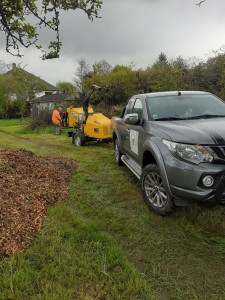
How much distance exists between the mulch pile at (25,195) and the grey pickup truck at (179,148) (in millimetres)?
1560

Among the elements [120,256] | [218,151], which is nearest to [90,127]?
[218,151]

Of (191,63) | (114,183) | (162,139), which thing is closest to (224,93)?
(191,63)

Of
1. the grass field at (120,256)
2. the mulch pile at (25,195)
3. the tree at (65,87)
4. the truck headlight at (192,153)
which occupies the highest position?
the tree at (65,87)

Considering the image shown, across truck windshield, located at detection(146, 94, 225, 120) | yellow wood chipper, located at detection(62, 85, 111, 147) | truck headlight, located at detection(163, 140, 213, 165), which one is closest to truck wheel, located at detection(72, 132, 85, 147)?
yellow wood chipper, located at detection(62, 85, 111, 147)

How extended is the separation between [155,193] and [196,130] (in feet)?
3.64

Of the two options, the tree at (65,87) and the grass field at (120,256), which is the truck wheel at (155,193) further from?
the tree at (65,87)

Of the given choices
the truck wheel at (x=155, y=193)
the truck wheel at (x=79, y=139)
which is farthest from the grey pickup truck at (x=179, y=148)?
the truck wheel at (x=79, y=139)

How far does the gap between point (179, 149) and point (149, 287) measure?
1471 millimetres

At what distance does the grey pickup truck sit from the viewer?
2.65 meters

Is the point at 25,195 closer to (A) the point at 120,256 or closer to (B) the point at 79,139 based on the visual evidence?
(A) the point at 120,256

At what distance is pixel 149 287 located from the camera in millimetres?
2166

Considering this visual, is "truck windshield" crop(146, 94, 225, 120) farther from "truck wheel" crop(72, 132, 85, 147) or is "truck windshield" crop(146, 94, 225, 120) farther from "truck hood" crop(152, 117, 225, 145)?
"truck wheel" crop(72, 132, 85, 147)

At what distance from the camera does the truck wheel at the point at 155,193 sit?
3.24m

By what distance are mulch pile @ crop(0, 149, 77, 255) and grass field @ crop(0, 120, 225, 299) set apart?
164 millimetres
